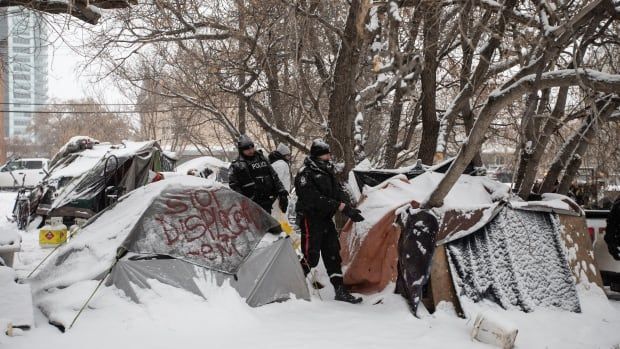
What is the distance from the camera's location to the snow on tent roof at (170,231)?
5.59m

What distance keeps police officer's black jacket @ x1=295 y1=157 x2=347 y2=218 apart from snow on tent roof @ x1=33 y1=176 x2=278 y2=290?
1.58 feet

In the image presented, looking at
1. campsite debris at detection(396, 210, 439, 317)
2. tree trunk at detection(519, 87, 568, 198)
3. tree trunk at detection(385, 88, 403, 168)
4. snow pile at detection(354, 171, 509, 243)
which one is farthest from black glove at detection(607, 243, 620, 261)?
tree trunk at detection(385, 88, 403, 168)

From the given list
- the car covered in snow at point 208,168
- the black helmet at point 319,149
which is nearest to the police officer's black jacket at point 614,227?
the black helmet at point 319,149

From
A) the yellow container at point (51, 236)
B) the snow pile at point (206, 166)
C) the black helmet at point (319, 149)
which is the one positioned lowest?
the yellow container at point (51, 236)

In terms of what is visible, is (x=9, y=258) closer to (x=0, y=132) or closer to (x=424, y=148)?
(x=424, y=148)

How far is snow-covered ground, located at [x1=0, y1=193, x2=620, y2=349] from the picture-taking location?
4.85 metres

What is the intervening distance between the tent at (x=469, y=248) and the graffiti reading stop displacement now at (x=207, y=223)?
4.88ft

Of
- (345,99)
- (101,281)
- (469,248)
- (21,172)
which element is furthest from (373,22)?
(21,172)

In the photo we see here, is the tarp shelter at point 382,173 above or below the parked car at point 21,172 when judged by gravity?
above

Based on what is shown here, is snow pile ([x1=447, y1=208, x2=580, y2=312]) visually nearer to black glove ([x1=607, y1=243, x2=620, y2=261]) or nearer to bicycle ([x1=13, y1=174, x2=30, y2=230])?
black glove ([x1=607, y1=243, x2=620, y2=261])

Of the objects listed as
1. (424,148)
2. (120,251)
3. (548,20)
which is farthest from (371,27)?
(120,251)

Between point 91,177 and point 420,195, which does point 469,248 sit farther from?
point 91,177

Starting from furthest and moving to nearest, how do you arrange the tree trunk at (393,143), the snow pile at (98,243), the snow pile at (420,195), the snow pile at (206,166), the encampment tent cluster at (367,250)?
1. the snow pile at (206,166)
2. the tree trunk at (393,143)
3. the snow pile at (420,195)
4. the encampment tent cluster at (367,250)
5. the snow pile at (98,243)

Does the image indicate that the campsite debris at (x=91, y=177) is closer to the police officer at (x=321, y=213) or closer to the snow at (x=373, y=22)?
the police officer at (x=321, y=213)
